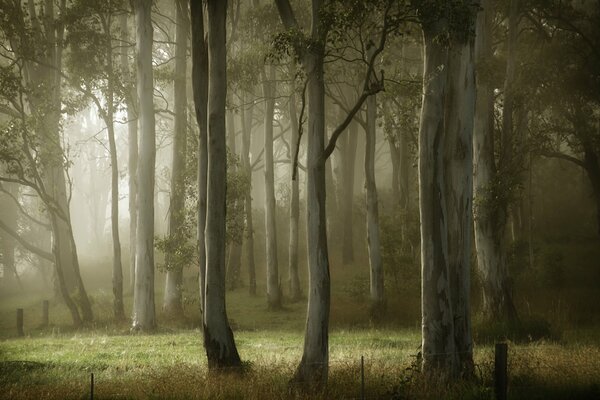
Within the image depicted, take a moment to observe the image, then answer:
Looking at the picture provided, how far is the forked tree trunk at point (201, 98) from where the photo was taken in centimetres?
1247

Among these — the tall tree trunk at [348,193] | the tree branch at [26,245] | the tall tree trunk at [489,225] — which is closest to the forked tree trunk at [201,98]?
the tall tree trunk at [489,225]

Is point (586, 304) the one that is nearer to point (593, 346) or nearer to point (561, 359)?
point (593, 346)

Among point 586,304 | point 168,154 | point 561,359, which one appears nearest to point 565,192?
point 586,304

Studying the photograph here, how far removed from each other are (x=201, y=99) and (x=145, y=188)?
9.52m

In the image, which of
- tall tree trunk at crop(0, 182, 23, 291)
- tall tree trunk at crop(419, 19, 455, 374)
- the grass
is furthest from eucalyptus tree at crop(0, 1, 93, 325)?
tall tree trunk at crop(0, 182, 23, 291)

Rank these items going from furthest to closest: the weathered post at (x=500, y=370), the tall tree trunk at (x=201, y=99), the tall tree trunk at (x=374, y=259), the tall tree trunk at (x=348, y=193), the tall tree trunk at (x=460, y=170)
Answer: the tall tree trunk at (x=348, y=193) → the tall tree trunk at (x=374, y=259) → the tall tree trunk at (x=201, y=99) → the tall tree trunk at (x=460, y=170) → the weathered post at (x=500, y=370)

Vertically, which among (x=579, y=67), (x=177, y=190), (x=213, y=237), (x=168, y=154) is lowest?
(x=213, y=237)

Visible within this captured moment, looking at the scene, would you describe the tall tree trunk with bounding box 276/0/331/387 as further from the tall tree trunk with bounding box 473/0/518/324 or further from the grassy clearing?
the tall tree trunk with bounding box 473/0/518/324

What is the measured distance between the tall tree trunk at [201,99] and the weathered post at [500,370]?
5.97 meters

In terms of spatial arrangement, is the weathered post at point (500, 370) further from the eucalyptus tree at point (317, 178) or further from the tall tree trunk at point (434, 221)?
the eucalyptus tree at point (317, 178)

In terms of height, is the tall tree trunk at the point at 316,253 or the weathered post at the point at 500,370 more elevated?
the tall tree trunk at the point at 316,253

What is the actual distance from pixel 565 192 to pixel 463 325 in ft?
87.8

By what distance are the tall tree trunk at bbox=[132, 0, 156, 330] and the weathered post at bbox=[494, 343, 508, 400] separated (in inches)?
574

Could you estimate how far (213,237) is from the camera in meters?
11.7
